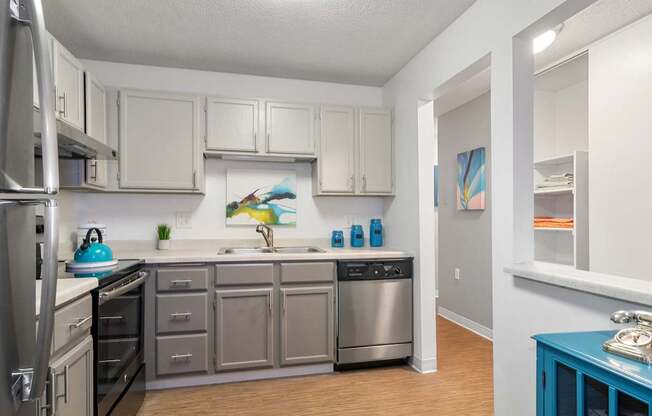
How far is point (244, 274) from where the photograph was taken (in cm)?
268

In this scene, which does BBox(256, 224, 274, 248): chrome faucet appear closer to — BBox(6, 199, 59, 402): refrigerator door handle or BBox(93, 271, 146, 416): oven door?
BBox(93, 271, 146, 416): oven door

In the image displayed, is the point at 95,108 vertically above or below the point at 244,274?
above

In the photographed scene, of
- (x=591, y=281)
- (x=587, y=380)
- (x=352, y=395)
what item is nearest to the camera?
(x=587, y=380)

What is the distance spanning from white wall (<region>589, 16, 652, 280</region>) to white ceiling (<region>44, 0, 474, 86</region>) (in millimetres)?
1086

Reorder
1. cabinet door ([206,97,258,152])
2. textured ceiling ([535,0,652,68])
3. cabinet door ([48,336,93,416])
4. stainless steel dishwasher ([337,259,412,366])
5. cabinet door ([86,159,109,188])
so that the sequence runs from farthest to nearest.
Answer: cabinet door ([206,97,258,152]), stainless steel dishwasher ([337,259,412,366]), cabinet door ([86,159,109,188]), textured ceiling ([535,0,652,68]), cabinet door ([48,336,93,416])

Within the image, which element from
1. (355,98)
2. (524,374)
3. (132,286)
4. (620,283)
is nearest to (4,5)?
(132,286)

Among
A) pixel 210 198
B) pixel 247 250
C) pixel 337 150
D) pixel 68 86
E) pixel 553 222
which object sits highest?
pixel 68 86

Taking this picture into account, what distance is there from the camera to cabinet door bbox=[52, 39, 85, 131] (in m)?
2.16

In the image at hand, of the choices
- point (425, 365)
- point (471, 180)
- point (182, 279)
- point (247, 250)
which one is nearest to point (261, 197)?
point (247, 250)

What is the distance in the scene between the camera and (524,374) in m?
1.81

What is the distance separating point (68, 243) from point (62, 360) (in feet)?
5.72

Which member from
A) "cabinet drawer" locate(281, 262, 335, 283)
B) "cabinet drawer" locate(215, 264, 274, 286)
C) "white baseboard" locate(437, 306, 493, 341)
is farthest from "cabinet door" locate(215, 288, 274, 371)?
"white baseboard" locate(437, 306, 493, 341)

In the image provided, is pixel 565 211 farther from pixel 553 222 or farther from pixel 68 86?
pixel 68 86

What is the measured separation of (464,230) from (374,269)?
163cm
